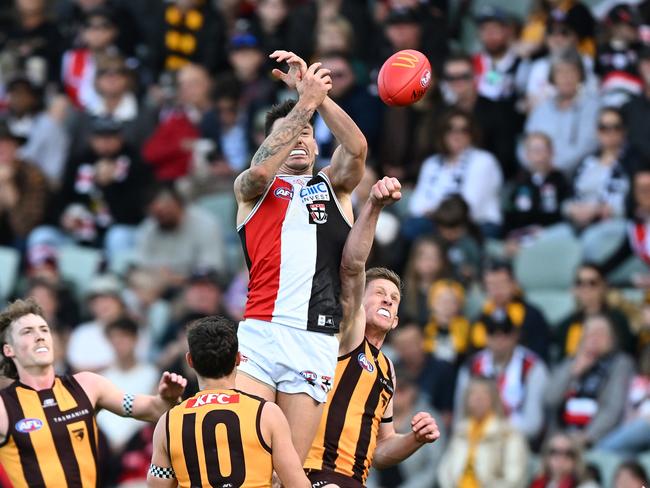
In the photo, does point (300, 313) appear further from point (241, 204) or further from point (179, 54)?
point (179, 54)

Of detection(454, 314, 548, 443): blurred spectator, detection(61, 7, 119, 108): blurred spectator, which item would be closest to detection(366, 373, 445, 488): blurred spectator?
detection(454, 314, 548, 443): blurred spectator

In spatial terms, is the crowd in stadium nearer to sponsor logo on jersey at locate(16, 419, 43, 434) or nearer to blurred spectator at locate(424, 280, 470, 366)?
blurred spectator at locate(424, 280, 470, 366)

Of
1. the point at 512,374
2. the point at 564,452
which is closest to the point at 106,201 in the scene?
the point at 512,374

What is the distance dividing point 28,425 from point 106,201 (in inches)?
322

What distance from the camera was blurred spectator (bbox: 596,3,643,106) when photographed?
15727mm

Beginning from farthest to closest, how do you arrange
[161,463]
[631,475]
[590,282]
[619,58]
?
[619,58] → [590,282] → [631,475] → [161,463]

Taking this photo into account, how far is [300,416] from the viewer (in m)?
8.80

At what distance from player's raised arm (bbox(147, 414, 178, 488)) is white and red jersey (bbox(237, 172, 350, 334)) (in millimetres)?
1067

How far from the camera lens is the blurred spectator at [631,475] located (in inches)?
496

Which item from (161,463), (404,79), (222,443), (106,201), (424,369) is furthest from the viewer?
(106,201)

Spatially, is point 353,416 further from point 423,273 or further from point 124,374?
point 124,374

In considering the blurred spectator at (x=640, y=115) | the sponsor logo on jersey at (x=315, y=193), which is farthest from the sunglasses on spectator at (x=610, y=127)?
the sponsor logo on jersey at (x=315, y=193)

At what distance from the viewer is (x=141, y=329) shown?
51.4 ft

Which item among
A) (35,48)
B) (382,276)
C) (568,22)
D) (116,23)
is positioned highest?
(116,23)
